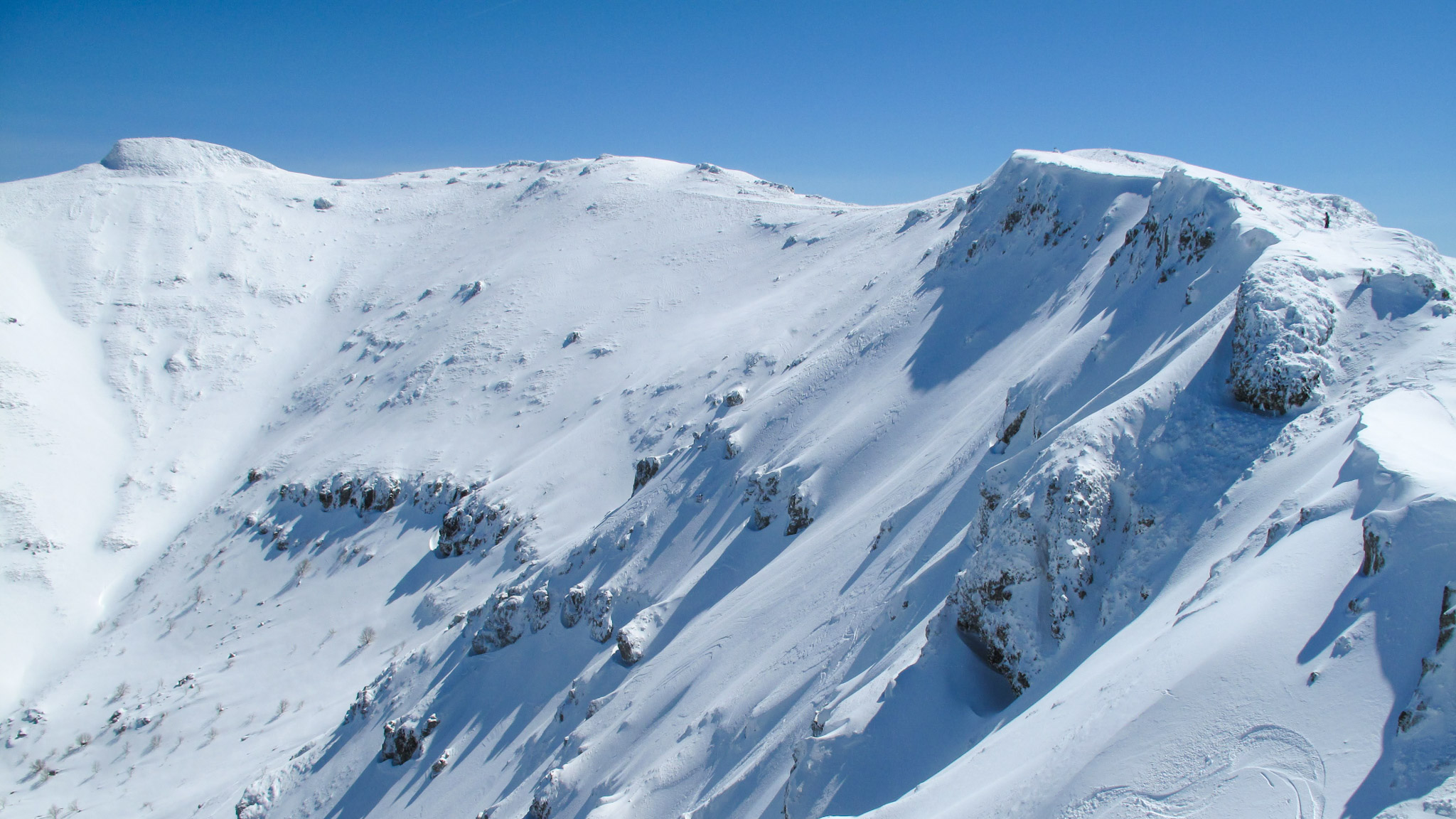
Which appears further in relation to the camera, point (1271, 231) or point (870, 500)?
point (870, 500)

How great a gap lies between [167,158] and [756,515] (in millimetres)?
65388

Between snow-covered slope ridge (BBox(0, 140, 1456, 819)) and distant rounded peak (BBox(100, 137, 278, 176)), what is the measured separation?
30.6ft

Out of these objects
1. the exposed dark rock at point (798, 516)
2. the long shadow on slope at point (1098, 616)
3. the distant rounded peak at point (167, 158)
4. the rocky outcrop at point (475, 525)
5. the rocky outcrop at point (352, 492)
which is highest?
the distant rounded peak at point (167, 158)

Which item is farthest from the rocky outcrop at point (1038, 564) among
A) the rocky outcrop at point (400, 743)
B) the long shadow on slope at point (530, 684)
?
the rocky outcrop at point (400, 743)

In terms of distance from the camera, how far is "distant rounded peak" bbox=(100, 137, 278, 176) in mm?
56781

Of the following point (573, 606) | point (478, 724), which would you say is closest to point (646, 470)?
point (573, 606)

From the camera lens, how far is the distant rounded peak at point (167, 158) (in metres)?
56.8

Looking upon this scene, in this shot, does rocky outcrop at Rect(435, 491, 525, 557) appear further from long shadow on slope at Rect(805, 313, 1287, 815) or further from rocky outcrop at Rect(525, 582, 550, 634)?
long shadow on slope at Rect(805, 313, 1287, 815)

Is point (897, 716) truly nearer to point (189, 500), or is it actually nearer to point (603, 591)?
point (603, 591)

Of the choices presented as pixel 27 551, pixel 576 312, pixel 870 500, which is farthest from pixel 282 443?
pixel 870 500

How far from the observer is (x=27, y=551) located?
30469mm

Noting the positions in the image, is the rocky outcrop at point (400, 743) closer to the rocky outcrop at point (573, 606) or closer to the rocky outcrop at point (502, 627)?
the rocky outcrop at point (502, 627)

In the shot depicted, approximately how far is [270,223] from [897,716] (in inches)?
2360

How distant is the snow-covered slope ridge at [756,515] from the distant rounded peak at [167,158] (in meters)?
9.33
